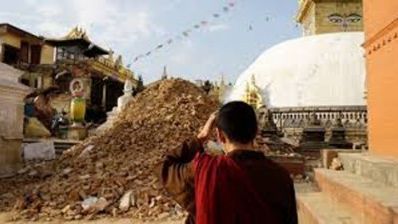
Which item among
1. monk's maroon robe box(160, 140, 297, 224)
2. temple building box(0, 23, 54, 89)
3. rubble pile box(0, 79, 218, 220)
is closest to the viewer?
monk's maroon robe box(160, 140, 297, 224)

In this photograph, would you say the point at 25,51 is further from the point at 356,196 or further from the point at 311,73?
the point at 356,196

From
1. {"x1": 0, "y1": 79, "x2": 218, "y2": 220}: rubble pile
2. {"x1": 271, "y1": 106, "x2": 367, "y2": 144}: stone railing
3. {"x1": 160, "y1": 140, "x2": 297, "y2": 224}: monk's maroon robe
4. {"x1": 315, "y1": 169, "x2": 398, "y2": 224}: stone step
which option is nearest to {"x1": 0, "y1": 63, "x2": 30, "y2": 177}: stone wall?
{"x1": 0, "y1": 79, "x2": 218, "y2": 220}: rubble pile

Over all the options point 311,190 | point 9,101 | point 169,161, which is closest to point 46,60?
point 9,101

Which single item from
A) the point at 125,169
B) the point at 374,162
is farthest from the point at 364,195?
the point at 125,169

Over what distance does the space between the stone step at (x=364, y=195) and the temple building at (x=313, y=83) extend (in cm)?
1186

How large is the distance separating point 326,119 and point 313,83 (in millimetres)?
2021

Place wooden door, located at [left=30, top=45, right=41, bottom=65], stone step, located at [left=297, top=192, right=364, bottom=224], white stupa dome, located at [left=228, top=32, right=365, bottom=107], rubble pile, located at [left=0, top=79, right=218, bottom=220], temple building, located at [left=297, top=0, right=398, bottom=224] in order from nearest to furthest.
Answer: temple building, located at [left=297, top=0, right=398, bottom=224] < stone step, located at [left=297, top=192, right=364, bottom=224] < rubble pile, located at [left=0, top=79, right=218, bottom=220] < white stupa dome, located at [left=228, top=32, right=365, bottom=107] < wooden door, located at [left=30, top=45, right=41, bottom=65]

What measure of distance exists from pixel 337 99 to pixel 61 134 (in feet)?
35.8

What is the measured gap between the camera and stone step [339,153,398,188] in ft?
14.4

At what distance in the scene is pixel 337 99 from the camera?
62.9 ft

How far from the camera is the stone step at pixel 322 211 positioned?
4.30 metres

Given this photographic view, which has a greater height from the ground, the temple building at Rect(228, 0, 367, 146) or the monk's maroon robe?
the temple building at Rect(228, 0, 367, 146)

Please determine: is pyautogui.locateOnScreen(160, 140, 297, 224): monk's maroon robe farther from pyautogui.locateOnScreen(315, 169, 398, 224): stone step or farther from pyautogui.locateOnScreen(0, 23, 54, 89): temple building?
pyautogui.locateOnScreen(0, 23, 54, 89): temple building

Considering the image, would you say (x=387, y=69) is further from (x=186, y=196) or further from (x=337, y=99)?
(x=337, y=99)
